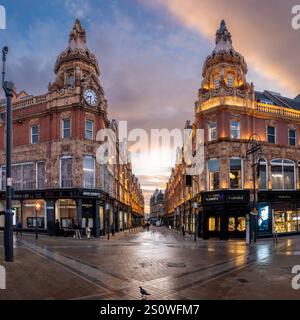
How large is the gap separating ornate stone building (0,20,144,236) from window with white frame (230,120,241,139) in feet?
47.6

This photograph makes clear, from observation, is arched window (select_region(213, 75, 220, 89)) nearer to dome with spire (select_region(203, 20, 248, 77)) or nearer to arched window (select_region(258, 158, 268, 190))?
dome with spire (select_region(203, 20, 248, 77))

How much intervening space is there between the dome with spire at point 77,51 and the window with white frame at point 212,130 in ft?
53.3

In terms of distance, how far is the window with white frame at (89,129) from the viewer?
3622 centimetres

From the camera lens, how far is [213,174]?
33719 millimetres

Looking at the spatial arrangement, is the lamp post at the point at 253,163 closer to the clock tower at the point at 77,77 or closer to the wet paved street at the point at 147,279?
the wet paved street at the point at 147,279

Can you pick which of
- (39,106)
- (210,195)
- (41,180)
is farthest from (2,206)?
(210,195)

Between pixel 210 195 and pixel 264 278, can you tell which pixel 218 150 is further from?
pixel 264 278

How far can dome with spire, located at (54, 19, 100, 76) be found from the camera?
38.6m

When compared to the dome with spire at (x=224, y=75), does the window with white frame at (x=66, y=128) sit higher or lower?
lower

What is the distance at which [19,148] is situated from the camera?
38.7 metres

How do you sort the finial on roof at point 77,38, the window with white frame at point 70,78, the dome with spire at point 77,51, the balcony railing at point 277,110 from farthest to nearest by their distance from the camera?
1. the finial on roof at point 77,38
2. the dome with spire at point 77,51
3. the window with white frame at point 70,78
4. the balcony railing at point 277,110

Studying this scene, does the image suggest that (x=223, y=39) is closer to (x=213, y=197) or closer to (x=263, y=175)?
(x=263, y=175)

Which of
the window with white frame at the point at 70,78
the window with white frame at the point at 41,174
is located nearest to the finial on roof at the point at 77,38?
the window with white frame at the point at 70,78

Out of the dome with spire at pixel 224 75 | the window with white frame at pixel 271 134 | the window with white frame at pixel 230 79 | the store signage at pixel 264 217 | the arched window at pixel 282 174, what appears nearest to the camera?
the store signage at pixel 264 217
